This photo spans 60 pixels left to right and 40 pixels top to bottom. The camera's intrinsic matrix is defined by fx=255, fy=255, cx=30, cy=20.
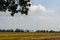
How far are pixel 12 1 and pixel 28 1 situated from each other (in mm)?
3033

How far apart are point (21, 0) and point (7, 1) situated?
2.65 metres

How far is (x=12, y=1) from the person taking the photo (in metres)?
48.3

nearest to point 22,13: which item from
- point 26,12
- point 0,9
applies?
point 26,12

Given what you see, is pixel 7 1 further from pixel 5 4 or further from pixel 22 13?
pixel 22 13

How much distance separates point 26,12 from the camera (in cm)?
4741

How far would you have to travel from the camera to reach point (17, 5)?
48469 mm

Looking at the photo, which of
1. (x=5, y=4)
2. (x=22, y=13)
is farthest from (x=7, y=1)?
(x=22, y=13)

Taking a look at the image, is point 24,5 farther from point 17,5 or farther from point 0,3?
point 0,3

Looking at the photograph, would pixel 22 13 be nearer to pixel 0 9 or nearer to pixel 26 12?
pixel 26 12

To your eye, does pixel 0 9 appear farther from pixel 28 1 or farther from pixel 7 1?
pixel 28 1

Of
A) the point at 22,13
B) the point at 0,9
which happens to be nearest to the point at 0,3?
the point at 0,9

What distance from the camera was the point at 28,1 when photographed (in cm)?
4809

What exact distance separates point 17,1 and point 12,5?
122 cm

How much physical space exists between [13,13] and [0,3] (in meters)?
3.12
